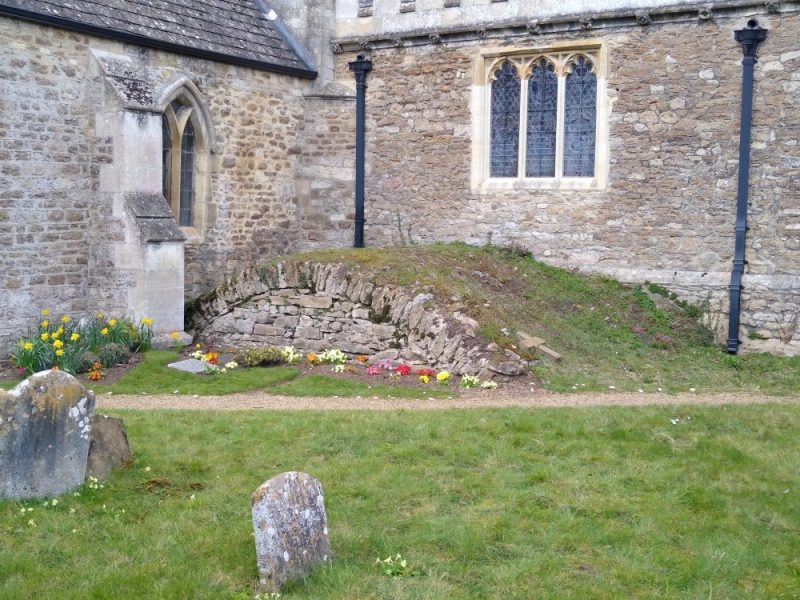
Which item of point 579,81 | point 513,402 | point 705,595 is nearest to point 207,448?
point 513,402

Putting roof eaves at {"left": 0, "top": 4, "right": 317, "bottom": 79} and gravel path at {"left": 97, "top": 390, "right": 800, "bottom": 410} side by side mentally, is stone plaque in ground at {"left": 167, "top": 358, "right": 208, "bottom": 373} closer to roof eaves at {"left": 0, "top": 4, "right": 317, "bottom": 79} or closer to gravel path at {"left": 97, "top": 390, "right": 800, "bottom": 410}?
gravel path at {"left": 97, "top": 390, "right": 800, "bottom": 410}

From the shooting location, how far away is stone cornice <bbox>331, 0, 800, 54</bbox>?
47.6 feet

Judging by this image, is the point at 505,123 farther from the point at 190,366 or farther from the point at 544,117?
the point at 190,366

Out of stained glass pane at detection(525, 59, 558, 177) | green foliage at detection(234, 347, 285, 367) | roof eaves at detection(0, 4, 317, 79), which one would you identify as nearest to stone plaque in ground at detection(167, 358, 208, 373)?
green foliage at detection(234, 347, 285, 367)

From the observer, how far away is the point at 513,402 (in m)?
10.5

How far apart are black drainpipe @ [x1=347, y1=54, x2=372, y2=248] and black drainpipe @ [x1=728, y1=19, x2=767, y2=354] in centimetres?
669

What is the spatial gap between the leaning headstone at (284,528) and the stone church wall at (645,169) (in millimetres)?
10373

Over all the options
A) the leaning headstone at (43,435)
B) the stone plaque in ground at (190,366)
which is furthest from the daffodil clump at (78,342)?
the leaning headstone at (43,435)

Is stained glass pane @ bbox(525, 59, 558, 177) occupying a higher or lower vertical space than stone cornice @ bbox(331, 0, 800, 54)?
lower

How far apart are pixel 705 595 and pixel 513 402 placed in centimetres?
482

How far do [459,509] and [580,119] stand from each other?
A: 10495mm

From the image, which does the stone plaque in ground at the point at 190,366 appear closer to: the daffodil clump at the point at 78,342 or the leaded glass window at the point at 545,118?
the daffodil clump at the point at 78,342

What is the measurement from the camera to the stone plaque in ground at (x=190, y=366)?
12625 mm

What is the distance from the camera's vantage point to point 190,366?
12758mm
